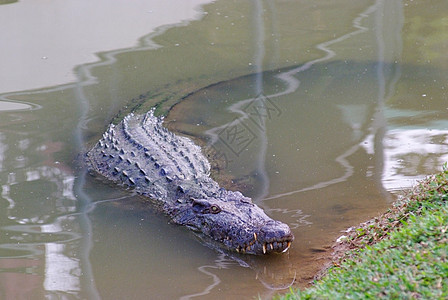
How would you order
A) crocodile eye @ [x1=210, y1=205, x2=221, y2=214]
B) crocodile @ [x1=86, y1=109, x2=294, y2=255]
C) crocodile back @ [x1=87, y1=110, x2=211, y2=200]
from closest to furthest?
crocodile @ [x1=86, y1=109, x2=294, y2=255]
crocodile eye @ [x1=210, y1=205, x2=221, y2=214]
crocodile back @ [x1=87, y1=110, x2=211, y2=200]

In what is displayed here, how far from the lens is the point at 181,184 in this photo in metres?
5.80

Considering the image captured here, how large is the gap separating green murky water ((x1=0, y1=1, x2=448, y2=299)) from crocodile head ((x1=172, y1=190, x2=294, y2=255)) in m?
0.14

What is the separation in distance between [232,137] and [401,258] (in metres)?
3.63

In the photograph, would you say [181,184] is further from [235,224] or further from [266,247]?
[266,247]

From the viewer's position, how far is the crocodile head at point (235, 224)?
4543 mm

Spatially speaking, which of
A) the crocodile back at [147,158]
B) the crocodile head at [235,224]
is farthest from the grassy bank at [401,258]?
the crocodile back at [147,158]

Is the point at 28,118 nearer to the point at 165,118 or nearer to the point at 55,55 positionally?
the point at 165,118

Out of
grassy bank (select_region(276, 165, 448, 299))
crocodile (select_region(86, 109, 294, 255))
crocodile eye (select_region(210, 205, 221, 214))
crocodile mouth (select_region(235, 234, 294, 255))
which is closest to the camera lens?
grassy bank (select_region(276, 165, 448, 299))

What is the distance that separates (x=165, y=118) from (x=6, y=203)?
8.14 feet

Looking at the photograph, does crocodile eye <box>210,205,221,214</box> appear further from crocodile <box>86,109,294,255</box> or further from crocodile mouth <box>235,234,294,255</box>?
crocodile mouth <box>235,234,294,255</box>

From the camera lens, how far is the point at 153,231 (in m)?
5.17

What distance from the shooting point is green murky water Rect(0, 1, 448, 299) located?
14.9 ft

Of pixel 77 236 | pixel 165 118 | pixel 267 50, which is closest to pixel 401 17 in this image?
pixel 267 50

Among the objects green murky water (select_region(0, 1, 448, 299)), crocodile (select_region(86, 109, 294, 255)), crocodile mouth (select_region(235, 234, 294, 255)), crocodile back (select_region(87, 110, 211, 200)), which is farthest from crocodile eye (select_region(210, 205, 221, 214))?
crocodile back (select_region(87, 110, 211, 200))
